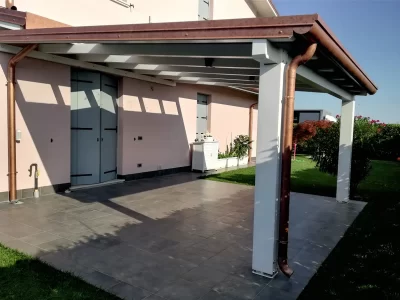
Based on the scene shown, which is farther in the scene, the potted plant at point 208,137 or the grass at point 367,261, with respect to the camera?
the potted plant at point 208,137

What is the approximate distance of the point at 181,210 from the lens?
7125 mm

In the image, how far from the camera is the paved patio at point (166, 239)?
3.83 metres

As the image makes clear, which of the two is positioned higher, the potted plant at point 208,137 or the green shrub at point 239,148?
the potted plant at point 208,137

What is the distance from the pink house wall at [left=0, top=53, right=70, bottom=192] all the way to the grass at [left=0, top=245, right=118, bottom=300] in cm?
370

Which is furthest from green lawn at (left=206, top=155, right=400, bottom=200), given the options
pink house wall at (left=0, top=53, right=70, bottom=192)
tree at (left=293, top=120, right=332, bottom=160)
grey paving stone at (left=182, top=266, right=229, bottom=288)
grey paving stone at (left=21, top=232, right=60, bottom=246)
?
grey paving stone at (left=21, top=232, right=60, bottom=246)

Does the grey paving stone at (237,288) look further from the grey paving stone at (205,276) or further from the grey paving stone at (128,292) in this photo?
the grey paving stone at (128,292)

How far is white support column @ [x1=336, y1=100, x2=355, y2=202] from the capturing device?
8180mm

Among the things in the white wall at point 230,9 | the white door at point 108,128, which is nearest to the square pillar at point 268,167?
the white door at point 108,128

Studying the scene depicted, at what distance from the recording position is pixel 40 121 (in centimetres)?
767

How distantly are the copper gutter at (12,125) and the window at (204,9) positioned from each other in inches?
326

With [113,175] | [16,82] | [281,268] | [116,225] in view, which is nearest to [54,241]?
[116,225]

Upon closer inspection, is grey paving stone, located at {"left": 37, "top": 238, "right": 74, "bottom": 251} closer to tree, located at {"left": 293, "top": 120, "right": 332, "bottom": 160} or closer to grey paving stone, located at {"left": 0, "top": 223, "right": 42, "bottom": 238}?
grey paving stone, located at {"left": 0, "top": 223, "right": 42, "bottom": 238}

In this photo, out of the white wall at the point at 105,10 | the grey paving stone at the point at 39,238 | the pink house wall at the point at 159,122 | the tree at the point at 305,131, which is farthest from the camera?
the tree at the point at 305,131

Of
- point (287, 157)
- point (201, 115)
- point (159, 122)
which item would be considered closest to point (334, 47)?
point (287, 157)
